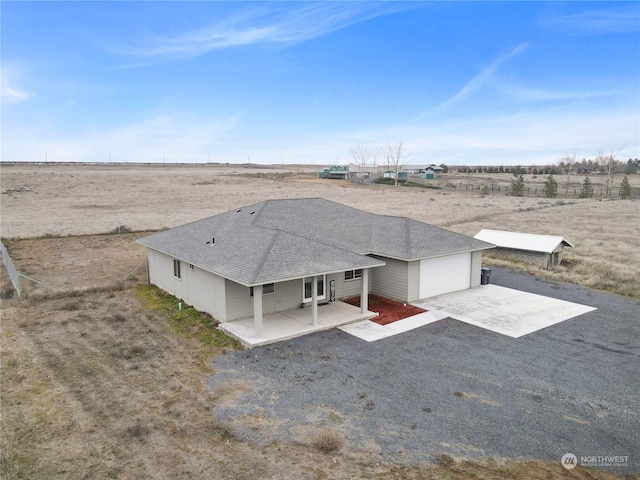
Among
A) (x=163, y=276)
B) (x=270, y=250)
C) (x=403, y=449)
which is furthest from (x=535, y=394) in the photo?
(x=163, y=276)

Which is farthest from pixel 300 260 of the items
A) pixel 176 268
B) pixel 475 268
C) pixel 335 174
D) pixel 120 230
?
pixel 335 174

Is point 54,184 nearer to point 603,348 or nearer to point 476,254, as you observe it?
point 476,254

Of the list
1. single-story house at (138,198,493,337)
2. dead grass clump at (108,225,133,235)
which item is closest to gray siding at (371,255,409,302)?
single-story house at (138,198,493,337)

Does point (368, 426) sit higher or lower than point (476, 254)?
lower

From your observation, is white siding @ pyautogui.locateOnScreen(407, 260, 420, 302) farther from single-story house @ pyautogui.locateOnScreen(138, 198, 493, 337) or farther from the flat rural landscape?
the flat rural landscape

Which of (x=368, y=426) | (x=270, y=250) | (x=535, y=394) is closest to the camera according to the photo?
(x=368, y=426)
